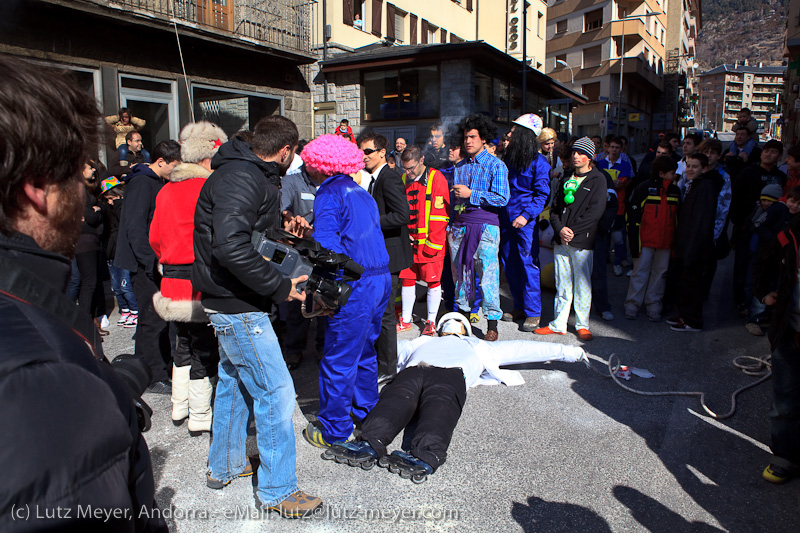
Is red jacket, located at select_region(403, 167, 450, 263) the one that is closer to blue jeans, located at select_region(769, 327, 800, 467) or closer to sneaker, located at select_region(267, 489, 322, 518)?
blue jeans, located at select_region(769, 327, 800, 467)

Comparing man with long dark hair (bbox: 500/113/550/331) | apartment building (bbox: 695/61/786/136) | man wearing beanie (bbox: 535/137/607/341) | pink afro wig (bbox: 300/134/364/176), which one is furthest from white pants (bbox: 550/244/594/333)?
apartment building (bbox: 695/61/786/136)

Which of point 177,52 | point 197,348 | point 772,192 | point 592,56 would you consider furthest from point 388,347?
point 592,56

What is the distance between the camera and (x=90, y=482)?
80 centimetres

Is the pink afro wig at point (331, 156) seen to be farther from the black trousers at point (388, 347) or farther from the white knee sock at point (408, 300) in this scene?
the white knee sock at point (408, 300)

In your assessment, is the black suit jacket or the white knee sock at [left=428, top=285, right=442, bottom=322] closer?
the black suit jacket

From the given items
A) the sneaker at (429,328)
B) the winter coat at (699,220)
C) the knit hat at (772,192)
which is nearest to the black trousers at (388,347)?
the sneaker at (429,328)

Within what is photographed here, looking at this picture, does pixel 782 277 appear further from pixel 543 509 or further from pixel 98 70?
pixel 98 70

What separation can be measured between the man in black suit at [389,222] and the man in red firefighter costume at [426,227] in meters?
0.81

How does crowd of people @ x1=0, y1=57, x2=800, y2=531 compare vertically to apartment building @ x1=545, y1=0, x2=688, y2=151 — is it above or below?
below

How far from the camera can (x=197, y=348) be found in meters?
3.67

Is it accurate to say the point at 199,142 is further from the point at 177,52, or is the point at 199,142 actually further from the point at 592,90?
the point at 592,90

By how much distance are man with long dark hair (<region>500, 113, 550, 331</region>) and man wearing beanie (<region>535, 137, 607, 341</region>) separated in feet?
0.91

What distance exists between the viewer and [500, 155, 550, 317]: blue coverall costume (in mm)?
6004

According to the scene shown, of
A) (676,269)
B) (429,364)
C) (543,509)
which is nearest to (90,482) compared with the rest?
(543,509)
